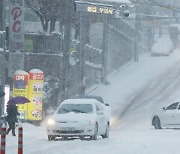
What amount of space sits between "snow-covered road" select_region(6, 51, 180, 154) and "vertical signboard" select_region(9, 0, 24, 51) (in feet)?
11.6

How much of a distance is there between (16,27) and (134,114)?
2120cm

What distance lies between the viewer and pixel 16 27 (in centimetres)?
2691

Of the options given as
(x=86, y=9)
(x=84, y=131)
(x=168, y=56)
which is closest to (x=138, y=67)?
(x=168, y=56)

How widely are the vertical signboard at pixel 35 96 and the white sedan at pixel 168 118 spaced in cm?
605

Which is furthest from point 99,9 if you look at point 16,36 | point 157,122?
point 16,36

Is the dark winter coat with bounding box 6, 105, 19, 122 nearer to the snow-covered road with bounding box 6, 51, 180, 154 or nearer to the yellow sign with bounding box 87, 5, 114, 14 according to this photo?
the snow-covered road with bounding box 6, 51, 180, 154

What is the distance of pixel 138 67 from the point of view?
71.8 metres

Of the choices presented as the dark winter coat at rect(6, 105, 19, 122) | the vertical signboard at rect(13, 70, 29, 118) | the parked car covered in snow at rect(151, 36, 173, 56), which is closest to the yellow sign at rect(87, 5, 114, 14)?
the vertical signboard at rect(13, 70, 29, 118)

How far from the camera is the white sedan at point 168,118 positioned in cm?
3409

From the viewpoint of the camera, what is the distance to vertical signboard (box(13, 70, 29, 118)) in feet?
108

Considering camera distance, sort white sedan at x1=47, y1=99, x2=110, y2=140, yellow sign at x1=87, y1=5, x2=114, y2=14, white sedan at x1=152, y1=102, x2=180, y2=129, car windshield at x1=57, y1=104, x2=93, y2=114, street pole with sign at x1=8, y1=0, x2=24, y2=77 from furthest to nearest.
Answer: yellow sign at x1=87, y1=5, x2=114, y2=14
white sedan at x1=152, y1=102, x2=180, y2=129
street pole with sign at x1=8, y1=0, x2=24, y2=77
car windshield at x1=57, y1=104, x2=93, y2=114
white sedan at x1=47, y1=99, x2=110, y2=140

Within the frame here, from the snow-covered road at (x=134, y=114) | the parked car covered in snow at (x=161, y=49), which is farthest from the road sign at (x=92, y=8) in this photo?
the parked car covered in snow at (x=161, y=49)

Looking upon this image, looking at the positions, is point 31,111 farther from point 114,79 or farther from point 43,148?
point 114,79

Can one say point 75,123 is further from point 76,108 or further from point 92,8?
point 92,8
